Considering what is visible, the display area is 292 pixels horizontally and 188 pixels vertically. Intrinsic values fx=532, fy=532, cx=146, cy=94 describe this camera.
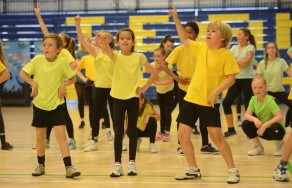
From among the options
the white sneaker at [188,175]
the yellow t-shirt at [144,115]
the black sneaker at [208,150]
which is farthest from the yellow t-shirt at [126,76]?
the black sneaker at [208,150]

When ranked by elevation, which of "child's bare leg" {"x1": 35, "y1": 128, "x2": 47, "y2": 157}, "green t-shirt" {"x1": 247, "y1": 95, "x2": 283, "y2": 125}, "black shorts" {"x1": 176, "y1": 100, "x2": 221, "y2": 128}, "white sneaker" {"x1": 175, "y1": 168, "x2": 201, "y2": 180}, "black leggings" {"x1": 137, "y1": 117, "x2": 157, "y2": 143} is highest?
"black shorts" {"x1": 176, "y1": 100, "x2": 221, "y2": 128}

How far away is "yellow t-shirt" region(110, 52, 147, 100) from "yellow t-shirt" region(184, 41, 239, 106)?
2.26 ft

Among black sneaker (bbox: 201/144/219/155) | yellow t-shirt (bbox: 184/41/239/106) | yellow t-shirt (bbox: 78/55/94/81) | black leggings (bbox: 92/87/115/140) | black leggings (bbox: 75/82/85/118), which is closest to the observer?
yellow t-shirt (bbox: 184/41/239/106)

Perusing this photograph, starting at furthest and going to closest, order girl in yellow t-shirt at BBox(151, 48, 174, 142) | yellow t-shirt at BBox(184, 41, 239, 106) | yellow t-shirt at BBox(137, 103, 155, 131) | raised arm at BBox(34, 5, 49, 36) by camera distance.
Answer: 1. girl in yellow t-shirt at BBox(151, 48, 174, 142)
2. yellow t-shirt at BBox(137, 103, 155, 131)
3. raised arm at BBox(34, 5, 49, 36)
4. yellow t-shirt at BBox(184, 41, 239, 106)

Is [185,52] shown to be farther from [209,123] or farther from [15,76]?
[15,76]

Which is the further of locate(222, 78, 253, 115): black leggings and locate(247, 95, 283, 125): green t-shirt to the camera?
locate(222, 78, 253, 115): black leggings

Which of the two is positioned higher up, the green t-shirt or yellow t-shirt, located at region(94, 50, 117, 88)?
yellow t-shirt, located at region(94, 50, 117, 88)

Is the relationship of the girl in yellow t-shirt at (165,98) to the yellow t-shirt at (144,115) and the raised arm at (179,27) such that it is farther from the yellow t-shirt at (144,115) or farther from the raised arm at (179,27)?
the raised arm at (179,27)

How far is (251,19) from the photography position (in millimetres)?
14273

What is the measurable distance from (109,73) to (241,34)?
241cm

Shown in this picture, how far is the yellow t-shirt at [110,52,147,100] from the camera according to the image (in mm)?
5258

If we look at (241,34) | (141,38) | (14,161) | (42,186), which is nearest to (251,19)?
(141,38)

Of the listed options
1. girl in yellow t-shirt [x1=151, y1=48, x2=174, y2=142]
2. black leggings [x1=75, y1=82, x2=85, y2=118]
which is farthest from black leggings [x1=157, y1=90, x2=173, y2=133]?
black leggings [x1=75, y1=82, x2=85, y2=118]

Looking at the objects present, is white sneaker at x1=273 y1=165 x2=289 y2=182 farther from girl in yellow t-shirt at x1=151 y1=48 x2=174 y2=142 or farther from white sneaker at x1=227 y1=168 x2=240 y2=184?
girl in yellow t-shirt at x1=151 y1=48 x2=174 y2=142
